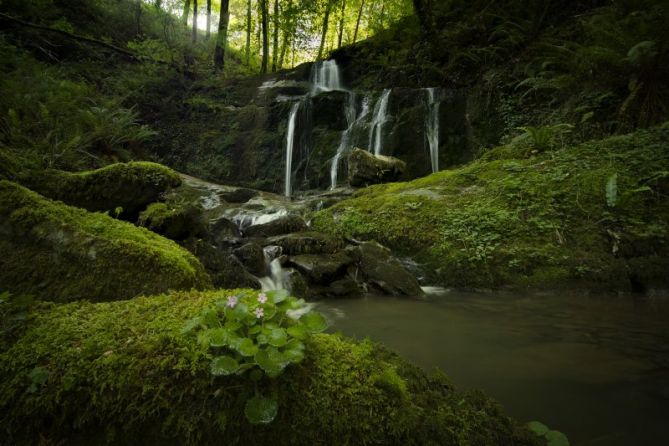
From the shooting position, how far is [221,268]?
5164mm

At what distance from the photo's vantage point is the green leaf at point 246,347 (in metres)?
1.24

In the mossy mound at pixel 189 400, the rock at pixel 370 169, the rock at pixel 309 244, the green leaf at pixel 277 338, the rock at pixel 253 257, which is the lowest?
the rock at pixel 253 257

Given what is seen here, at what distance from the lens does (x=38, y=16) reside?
11.3 metres

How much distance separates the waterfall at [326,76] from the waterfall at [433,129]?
6326 millimetres

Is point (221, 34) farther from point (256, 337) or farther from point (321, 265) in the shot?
point (256, 337)

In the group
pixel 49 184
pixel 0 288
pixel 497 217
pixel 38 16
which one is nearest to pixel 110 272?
pixel 0 288

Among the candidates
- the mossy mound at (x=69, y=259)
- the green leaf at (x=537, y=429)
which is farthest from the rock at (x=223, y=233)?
the green leaf at (x=537, y=429)

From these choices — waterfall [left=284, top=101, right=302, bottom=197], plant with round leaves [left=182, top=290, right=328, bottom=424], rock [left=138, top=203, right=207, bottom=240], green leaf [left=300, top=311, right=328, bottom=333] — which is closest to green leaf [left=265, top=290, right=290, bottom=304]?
plant with round leaves [left=182, top=290, right=328, bottom=424]

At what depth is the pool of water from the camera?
6.70 ft

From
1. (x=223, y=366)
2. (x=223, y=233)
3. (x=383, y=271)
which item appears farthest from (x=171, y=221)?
(x=223, y=366)

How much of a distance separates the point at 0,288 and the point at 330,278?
371cm

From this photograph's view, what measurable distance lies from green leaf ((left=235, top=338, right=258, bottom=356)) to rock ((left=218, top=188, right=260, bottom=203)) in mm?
9106

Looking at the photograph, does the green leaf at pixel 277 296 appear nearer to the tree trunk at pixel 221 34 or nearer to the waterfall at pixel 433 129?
the waterfall at pixel 433 129

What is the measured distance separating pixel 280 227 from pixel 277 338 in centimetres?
582
